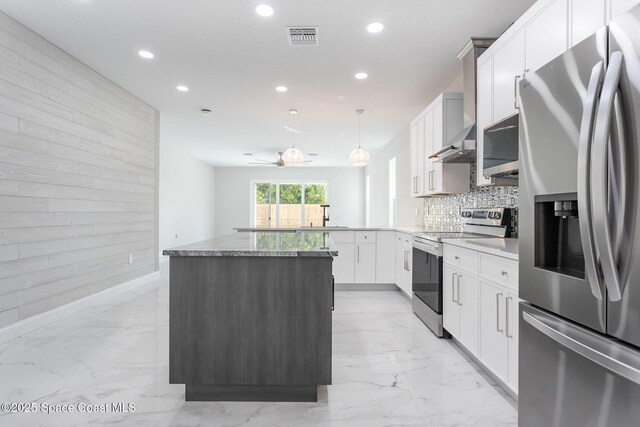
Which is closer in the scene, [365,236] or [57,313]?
[57,313]

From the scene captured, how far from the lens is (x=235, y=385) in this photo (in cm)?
200

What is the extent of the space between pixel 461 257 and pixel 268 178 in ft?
30.8

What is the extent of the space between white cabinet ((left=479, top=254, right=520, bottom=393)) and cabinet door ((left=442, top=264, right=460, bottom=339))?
418mm

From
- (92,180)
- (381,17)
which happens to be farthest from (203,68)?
(381,17)

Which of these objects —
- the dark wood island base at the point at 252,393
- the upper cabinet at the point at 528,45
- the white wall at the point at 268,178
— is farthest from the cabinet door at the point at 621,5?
the white wall at the point at 268,178

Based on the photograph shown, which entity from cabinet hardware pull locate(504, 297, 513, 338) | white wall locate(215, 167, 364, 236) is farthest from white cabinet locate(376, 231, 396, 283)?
white wall locate(215, 167, 364, 236)

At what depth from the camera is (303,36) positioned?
3.23 m

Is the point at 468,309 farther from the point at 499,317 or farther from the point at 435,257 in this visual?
the point at 435,257

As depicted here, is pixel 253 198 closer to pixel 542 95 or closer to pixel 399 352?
pixel 399 352

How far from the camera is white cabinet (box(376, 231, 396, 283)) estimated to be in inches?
192

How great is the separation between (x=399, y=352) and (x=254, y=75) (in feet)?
10.7

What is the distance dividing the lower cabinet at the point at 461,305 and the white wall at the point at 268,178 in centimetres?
861

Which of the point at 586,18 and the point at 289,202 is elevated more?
the point at 586,18

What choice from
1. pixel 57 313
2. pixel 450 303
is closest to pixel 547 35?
pixel 450 303
